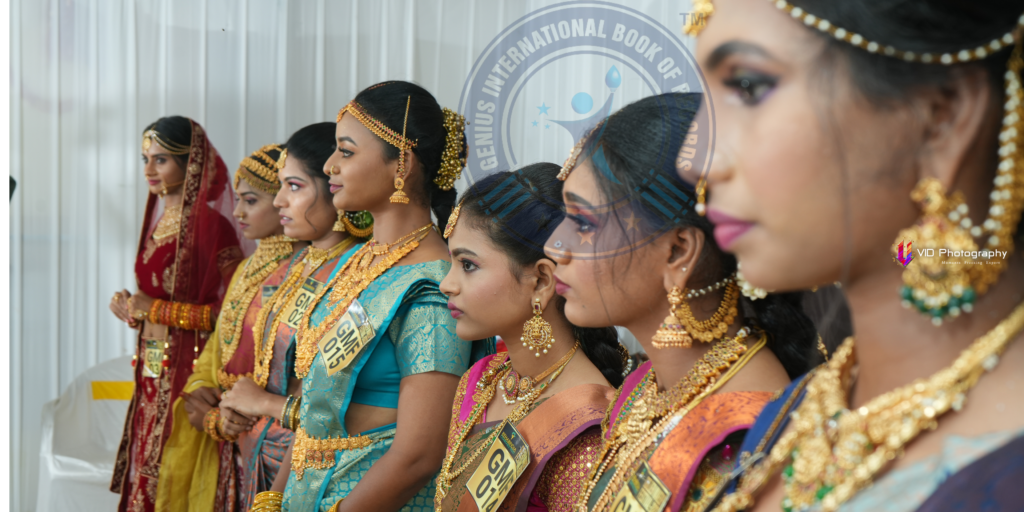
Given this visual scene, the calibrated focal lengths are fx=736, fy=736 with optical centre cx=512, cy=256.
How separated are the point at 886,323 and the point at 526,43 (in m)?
0.56

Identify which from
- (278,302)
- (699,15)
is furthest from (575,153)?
(278,302)

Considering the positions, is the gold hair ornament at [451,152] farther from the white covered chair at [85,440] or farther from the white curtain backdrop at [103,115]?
the white covered chair at [85,440]

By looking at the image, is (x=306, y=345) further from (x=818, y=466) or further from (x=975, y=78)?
(x=975, y=78)

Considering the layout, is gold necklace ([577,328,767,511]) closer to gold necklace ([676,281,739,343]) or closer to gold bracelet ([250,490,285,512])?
gold necklace ([676,281,739,343])

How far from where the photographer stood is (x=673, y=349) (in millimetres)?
965

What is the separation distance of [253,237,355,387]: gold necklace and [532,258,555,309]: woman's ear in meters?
1.04

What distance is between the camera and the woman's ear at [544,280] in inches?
51.8

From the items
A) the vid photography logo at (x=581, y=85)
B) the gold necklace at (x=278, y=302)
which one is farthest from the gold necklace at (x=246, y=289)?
the vid photography logo at (x=581, y=85)

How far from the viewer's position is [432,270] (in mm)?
1677

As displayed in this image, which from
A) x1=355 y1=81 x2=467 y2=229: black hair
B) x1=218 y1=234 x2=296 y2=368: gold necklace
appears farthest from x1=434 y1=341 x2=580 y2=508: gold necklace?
x1=218 y1=234 x2=296 y2=368: gold necklace

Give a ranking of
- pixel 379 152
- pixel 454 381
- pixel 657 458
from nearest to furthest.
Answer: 1. pixel 657 458
2. pixel 454 381
3. pixel 379 152

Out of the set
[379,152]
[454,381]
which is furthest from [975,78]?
[379,152]

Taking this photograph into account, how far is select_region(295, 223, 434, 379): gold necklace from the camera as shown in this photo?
5.69 feet

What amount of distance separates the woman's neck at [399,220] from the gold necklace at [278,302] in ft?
1.57
